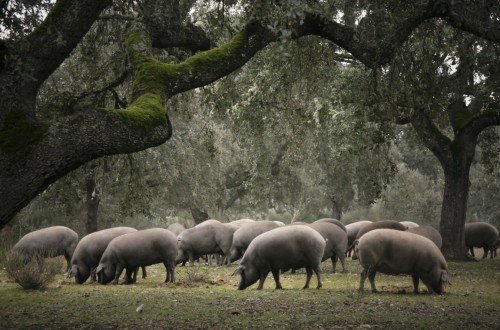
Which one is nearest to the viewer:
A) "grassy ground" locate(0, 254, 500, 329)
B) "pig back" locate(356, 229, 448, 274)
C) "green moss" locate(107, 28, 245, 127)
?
"green moss" locate(107, 28, 245, 127)

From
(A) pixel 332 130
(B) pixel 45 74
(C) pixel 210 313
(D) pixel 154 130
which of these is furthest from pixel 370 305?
(A) pixel 332 130

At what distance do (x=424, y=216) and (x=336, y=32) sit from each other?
34413mm

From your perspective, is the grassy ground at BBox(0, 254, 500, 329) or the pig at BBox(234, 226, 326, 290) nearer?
the grassy ground at BBox(0, 254, 500, 329)

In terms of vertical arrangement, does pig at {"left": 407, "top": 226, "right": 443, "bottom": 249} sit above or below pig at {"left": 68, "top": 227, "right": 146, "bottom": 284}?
above

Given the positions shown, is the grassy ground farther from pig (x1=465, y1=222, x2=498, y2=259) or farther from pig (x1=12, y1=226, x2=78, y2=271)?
pig (x1=465, y1=222, x2=498, y2=259)

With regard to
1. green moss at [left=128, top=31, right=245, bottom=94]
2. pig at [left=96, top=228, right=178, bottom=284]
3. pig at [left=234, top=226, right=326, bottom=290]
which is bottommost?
pig at [left=96, top=228, right=178, bottom=284]

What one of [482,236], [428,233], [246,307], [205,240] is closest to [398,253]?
[246,307]

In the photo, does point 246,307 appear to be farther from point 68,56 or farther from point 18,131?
point 68,56

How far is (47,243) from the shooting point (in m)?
16.5

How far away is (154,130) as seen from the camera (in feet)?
25.4

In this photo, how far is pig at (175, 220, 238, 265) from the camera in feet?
65.3

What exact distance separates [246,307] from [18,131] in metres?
4.60

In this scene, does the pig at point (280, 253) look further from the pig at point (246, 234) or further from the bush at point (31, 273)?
the pig at point (246, 234)

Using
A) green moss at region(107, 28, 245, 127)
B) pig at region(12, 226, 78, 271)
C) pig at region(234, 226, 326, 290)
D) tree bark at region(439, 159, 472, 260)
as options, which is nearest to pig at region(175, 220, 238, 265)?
pig at region(12, 226, 78, 271)
